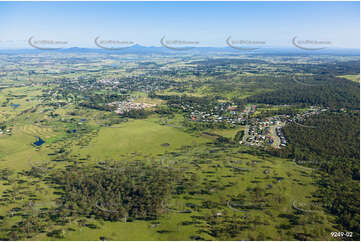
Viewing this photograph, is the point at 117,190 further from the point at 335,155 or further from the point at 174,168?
the point at 335,155

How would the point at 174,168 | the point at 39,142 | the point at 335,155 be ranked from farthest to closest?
the point at 39,142 < the point at 335,155 < the point at 174,168

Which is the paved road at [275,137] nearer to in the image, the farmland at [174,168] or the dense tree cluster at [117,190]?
the farmland at [174,168]

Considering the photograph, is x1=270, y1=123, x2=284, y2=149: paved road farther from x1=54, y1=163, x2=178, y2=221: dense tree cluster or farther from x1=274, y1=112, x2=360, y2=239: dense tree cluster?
x1=54, y1=163, x2=178, y2=221: dense tree cluster

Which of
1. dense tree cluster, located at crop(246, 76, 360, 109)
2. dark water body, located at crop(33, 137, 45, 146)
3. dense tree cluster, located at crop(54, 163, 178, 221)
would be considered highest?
dense tree cluster, located at crop(246, 76, 360, 109)

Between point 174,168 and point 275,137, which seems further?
point 275,137

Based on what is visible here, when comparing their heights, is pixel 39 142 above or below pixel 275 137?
below

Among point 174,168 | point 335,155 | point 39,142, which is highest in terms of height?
point 335,155

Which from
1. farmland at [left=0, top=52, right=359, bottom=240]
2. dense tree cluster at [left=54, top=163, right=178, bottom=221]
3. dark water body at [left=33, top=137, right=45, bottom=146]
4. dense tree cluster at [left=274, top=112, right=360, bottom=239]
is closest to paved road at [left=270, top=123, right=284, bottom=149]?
farmland at [left=0, top=52, right=359, bottom=240]

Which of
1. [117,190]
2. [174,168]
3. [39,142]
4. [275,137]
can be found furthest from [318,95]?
[39,142]

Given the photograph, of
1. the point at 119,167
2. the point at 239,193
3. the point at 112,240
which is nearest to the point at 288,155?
Answer: the point at 239,193

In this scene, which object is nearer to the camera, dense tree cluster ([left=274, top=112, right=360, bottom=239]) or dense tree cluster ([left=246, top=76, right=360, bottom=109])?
dense tree cluster ([left=274, top=112, right=360, bottom=239])

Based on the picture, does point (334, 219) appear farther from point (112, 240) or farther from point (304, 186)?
point (112, 240)
